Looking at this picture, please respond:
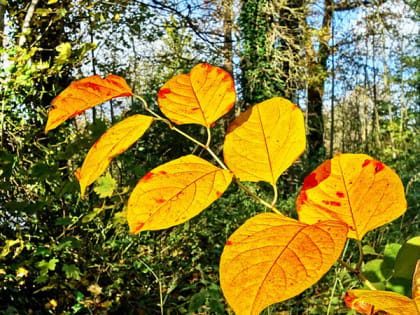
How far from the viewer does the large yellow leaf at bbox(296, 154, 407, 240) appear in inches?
8.1

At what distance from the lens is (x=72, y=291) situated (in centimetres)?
181

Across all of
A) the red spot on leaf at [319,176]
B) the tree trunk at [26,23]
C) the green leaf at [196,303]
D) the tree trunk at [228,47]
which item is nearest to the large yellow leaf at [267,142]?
the red spot on leaf at [319,176]

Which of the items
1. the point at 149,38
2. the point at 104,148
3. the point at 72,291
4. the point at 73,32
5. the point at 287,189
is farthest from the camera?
the point at 287,189

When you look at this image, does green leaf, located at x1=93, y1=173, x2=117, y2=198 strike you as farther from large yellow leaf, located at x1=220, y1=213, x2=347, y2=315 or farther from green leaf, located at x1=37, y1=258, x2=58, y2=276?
large yellow leaf, located at x1=220, y1=213, x2=347, y2=315

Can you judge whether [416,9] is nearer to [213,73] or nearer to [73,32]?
[73,32]

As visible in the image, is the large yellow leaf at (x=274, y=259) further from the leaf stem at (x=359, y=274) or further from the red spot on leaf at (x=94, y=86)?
the red spot on leaf at (x=94, y=86)

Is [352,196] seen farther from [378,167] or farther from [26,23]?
[26,23]

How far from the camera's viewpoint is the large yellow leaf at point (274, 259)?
146mm

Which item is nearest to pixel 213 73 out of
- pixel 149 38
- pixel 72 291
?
pixel 72 291

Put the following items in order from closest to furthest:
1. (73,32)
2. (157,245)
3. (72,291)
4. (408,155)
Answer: (72,291) < (157,245) < (73,32) < (408,155)

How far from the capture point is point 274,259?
154 millimetres

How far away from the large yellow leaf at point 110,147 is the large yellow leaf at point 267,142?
54 millimetres

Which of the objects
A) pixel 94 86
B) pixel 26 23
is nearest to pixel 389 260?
pixel 94 86

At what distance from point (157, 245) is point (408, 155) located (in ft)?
16.5
